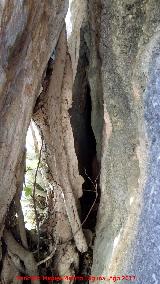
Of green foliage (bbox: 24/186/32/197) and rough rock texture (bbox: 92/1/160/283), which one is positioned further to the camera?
green foliage (bbox: 24/186/32/197)

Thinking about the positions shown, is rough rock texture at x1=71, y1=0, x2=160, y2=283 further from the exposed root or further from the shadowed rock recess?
the exposed root

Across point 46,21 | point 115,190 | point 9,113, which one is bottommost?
point 115,190

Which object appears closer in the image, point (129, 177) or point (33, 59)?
point (33, 59)

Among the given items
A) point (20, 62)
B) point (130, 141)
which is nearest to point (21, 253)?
point (130, 141)

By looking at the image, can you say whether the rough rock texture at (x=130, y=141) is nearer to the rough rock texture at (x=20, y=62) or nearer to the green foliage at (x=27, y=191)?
the rough rock texture at (x=20, y=62)

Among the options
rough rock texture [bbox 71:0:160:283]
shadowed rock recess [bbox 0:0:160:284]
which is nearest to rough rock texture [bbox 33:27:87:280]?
shadowed rock recess [bbox 0:0:160:284]

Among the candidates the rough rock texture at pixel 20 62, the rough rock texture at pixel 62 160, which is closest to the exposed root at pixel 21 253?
the rough rock texture at pixel 62 160

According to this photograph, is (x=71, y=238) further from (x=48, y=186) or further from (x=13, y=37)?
(x=13, y=37)

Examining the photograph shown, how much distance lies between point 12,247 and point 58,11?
1.21 metres

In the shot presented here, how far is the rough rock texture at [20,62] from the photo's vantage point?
140 cm

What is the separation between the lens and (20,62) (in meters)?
1.52

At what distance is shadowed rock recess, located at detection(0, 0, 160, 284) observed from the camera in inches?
57.7

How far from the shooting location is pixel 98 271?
6.51 ft

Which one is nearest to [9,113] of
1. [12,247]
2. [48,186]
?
[48,186]
